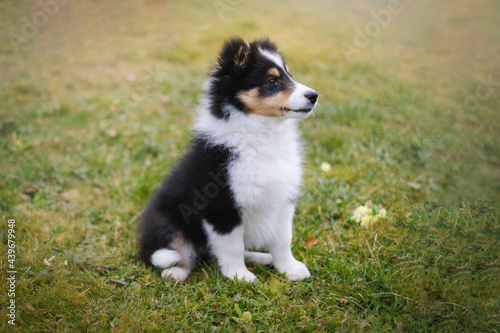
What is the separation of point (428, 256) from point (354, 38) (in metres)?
7.00

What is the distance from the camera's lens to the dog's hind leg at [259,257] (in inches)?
127

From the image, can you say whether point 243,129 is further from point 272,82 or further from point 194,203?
point 194,203

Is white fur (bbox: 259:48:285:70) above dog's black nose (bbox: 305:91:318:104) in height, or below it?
above

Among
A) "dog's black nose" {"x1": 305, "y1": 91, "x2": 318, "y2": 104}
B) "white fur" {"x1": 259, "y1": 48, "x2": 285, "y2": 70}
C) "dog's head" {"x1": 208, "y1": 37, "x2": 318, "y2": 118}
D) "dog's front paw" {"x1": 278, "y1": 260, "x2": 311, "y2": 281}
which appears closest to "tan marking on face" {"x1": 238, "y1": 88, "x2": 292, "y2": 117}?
"dog's head" {"x1": 208, "y1": 37, "x2": 318, "y2": 118}

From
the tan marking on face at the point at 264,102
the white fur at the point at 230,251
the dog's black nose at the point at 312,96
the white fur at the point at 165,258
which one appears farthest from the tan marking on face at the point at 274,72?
the white fur at the point at 165,258

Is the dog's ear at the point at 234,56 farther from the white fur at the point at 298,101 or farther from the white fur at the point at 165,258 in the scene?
the white fur at the point at 165,258

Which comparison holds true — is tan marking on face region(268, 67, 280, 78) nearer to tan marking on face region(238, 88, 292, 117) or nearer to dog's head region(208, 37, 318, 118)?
dog's head region(208, 37, 318, 118)

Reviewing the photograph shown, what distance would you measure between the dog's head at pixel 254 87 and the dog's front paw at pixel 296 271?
112cm

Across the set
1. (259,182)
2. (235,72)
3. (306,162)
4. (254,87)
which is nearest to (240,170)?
(259,182)

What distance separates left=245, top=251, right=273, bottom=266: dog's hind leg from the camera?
127 inches

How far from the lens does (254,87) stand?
2789mm

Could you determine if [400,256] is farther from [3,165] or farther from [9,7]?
[9,7]

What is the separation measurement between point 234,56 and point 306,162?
2084 mm

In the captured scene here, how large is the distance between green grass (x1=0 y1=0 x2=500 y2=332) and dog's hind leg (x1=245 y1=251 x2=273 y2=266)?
0.07 m
